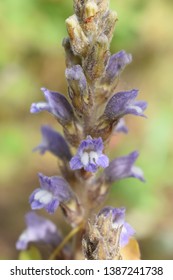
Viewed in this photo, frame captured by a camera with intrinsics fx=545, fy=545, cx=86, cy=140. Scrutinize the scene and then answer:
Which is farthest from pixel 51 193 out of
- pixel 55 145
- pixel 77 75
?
pixel 77 75

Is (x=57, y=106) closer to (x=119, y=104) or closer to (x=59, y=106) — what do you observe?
(x=59, y=106)

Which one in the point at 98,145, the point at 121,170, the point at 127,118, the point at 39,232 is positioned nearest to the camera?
the point at 98,145

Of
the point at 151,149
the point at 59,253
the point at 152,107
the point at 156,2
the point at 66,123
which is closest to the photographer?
the point at 66,123

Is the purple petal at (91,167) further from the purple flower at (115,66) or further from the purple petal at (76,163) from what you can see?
the purple flower at (115,66)

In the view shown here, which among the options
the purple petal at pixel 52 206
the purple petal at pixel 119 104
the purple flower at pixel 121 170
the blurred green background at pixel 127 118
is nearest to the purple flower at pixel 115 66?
the purple petal at pixel 119 104

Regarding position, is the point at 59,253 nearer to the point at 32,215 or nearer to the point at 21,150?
the point at 32,215

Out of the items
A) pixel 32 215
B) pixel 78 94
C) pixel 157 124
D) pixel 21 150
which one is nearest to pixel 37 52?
pixel 21 150
